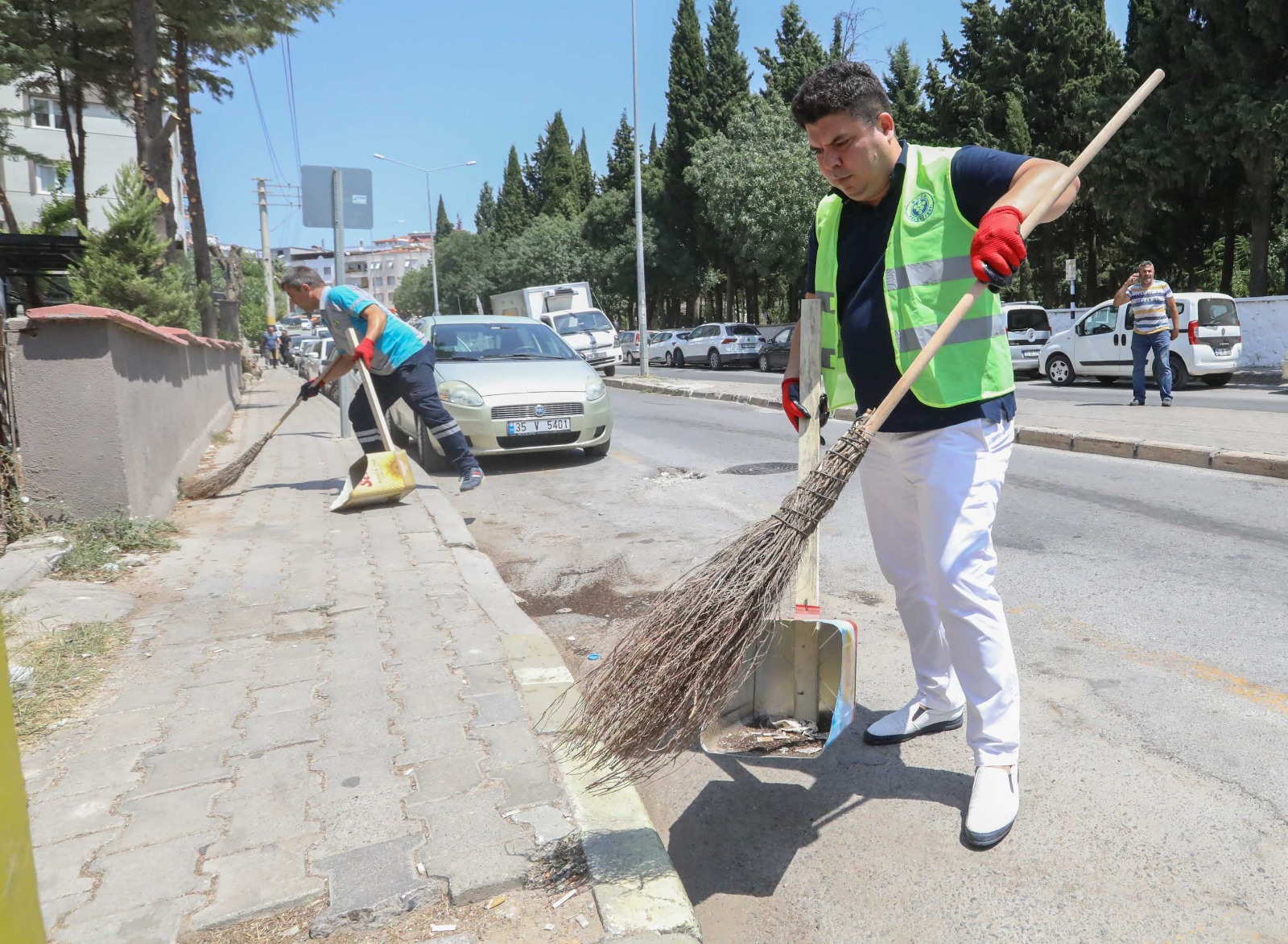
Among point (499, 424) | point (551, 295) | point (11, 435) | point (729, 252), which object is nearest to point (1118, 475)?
point (499, 424)

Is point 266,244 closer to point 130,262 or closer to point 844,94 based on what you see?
point 130,262

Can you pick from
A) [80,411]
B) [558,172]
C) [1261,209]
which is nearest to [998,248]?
[80,411]

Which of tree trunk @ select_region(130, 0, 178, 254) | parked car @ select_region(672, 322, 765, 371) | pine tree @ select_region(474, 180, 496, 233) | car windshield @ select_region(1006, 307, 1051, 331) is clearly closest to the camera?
tree trunk @ select_region(130, 0, 178, 254)

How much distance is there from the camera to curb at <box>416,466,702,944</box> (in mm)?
2207

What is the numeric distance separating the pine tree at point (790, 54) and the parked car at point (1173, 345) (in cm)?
2340

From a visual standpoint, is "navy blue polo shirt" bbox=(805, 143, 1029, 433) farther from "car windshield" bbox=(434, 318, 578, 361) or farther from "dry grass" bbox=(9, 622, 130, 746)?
"car windshield" bbox=(434, 318, 578, 361)

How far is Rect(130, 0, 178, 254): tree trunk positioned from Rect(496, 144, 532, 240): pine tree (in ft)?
182

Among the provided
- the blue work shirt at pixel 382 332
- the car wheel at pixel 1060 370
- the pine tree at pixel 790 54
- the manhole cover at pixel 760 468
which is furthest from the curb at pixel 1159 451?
the pine tree at pixel 790 54

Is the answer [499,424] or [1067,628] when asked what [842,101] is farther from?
[499,424]

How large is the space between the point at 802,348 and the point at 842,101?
73cm

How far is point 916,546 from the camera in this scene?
282cm

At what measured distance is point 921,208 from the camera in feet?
8.36

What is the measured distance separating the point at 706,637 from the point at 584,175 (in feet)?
224

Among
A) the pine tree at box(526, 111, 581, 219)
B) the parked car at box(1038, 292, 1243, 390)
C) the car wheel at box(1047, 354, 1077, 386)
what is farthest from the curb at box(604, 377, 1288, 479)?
the pine tree at box(526, 111, 581, 219)
